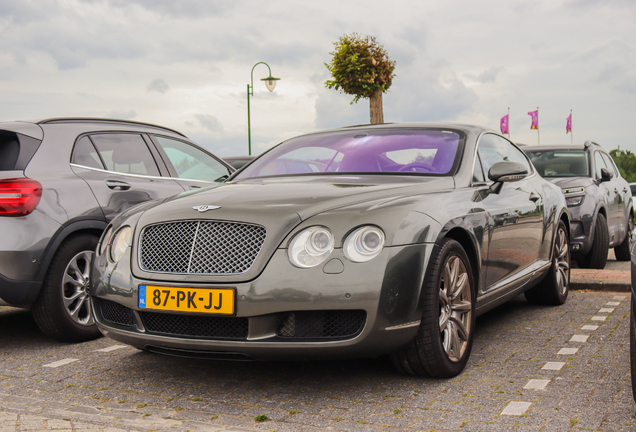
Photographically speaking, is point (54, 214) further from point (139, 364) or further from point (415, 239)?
point (415, 239)

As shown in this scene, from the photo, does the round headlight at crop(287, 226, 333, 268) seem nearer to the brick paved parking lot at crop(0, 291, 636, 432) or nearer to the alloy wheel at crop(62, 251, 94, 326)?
the brick paved parking lot at crop(0, 291, 636, 432)

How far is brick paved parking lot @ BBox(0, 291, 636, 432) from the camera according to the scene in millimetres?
3239

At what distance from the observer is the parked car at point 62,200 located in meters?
4.71

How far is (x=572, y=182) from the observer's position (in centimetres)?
891

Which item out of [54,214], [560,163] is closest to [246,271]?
[54,214]

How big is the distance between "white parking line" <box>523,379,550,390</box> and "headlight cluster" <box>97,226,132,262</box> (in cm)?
228

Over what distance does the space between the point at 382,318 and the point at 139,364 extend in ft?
6.01

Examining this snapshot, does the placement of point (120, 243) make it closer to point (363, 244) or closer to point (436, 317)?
point (363, 244)

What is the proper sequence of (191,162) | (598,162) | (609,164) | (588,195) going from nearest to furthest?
1. (191,162)
2. (588,195)
3. (598,162)
4. (609,164)

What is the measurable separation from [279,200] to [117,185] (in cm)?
228

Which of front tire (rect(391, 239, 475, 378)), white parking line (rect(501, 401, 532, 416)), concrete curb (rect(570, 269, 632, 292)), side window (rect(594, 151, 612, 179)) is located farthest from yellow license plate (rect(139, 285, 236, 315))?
side window (rect(594, 151, 612, 179))

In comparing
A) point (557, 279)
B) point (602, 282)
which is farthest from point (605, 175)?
point (557, 279)

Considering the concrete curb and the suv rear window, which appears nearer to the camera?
the suv rear window

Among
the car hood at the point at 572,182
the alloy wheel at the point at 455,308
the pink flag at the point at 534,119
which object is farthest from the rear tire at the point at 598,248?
the pink flag at the point at 534,119
